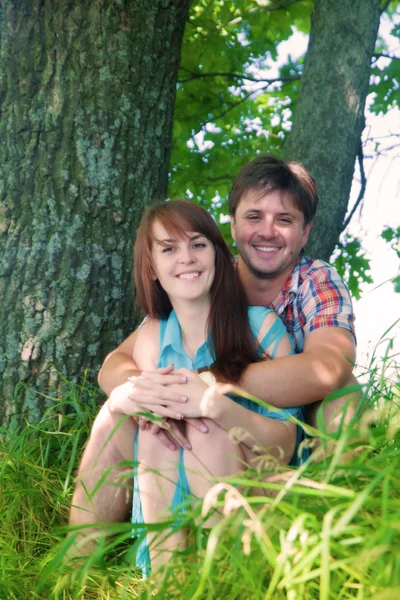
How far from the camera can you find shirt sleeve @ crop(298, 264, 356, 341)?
3.05 meters

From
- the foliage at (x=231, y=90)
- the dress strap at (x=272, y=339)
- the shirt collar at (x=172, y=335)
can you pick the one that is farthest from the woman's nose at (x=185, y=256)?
the foliage at (x=231, y=90)

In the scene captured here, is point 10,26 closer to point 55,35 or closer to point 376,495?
point 55,35

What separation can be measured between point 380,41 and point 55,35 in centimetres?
443

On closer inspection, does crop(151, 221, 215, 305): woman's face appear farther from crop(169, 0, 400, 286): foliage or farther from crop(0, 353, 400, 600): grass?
crop(169, 0, 400, 286): foliage

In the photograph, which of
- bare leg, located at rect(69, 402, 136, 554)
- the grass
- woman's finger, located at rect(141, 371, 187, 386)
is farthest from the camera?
bare leg, located at rect(69, 402, 136, 554)

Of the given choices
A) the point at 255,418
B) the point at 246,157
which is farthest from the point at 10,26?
the point at 246,157

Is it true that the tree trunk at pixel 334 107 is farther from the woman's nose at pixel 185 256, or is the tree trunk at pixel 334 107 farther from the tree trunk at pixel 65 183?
the woman's nose at pixel 185 256

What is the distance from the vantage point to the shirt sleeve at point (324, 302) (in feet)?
10.0

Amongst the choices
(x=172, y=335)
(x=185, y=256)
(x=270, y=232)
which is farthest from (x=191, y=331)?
(x=270, y=232)

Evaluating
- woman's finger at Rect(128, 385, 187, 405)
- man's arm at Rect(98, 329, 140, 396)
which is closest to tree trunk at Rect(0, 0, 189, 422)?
man's arm at Rect(98, 329, 140, 396)

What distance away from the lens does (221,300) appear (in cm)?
292

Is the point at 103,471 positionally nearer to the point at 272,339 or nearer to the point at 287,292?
the point at 272,339

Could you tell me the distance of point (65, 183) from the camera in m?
3.74

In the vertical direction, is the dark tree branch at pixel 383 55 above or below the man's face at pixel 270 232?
above
